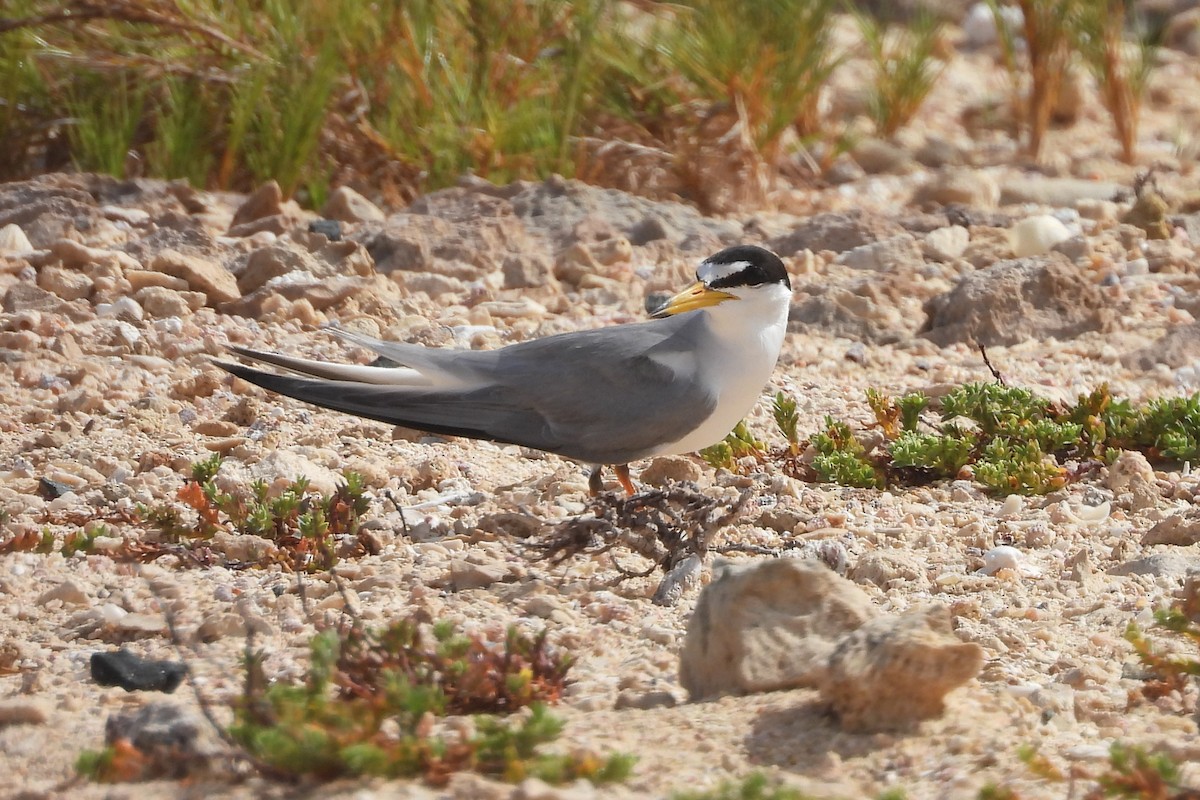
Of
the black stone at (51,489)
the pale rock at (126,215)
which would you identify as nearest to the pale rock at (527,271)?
the pale rock at (126,215)

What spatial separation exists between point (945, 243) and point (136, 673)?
13.8 ft

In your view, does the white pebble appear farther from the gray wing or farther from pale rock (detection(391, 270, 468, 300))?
pale rock (detection(391, 270, 468, 300))

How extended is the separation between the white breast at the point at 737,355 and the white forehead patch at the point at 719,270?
6cm

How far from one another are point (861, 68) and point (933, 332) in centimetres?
533

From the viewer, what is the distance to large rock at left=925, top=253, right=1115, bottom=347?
5930 millimetres

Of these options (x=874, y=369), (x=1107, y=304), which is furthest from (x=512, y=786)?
(x=1107, y=304)

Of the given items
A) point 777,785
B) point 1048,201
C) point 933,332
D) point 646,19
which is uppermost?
point 646,19

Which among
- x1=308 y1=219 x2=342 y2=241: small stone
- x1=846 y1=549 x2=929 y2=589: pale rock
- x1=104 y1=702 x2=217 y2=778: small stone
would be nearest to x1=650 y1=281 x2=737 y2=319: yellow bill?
x1=846 y1=549 x2=929 y2=589: pale rock

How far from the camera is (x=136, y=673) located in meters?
3.29

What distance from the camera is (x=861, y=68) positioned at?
1095 centimetres

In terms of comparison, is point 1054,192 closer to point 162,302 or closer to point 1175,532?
point 1175,532

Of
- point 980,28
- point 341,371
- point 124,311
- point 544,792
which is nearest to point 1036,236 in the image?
point 341,371

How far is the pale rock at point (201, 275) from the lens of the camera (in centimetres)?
588

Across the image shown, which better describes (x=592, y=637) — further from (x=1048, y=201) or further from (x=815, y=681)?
(x=1048, y=201)
